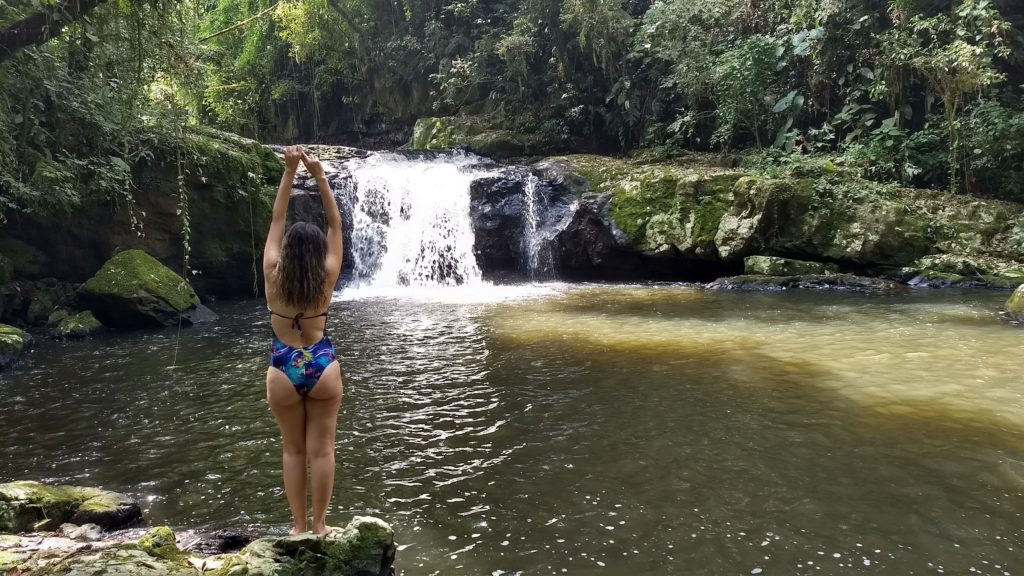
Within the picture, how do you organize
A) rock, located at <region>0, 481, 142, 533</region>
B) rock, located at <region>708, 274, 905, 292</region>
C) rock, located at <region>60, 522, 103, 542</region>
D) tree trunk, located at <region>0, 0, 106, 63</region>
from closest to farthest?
1. rock, located at <region>60, 522, 103, 542</region>
2. rock, located at <region>0, 481, 142, 533</region>
3. tree trunk, located at <region>0, 0, 106, 63</region>
4. rock, located at <region>708, 274, 905, 292</region>

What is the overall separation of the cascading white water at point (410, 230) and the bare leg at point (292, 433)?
43.3 ft

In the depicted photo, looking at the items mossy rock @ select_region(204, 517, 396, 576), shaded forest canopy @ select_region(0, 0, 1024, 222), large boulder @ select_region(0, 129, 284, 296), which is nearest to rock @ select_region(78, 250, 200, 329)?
large boulder @ select_region(0, 129, 284, 296)

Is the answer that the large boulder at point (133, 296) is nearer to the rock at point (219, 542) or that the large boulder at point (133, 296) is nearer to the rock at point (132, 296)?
the rock at point (132, 296)

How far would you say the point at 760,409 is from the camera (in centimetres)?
558

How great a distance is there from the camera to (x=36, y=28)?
15.7ft

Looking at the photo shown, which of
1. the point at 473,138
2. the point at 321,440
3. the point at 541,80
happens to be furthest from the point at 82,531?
the point at 541,80

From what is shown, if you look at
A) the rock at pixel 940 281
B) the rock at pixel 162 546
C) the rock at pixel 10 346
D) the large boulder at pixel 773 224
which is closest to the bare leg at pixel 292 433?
the rock at pixel 162 546

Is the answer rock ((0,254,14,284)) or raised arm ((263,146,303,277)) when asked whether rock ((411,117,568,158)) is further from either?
raised arm ((263,146,303,277))

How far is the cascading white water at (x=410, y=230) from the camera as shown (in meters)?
16.5

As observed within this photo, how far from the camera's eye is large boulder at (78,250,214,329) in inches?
441

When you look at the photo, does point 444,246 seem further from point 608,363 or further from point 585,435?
point 585,435

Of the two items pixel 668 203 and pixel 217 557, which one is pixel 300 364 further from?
pixel 668 203

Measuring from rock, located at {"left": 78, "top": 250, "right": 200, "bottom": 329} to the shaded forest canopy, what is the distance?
1416 millimetres

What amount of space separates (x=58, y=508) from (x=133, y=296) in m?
8.59
